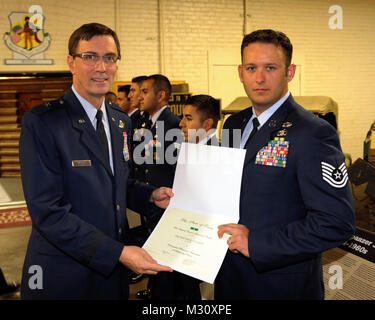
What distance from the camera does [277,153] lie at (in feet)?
5.00

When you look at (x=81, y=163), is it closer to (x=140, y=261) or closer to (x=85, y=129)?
(x=85, y=129)

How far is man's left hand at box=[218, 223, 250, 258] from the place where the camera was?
150cm

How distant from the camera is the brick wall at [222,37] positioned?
7516 millimetres

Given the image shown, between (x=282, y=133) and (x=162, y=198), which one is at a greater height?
(x=282, y=133)

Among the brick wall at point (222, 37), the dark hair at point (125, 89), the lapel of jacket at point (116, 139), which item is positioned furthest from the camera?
the brick wall at point (222, 37)

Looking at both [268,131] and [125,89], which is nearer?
[268,131]

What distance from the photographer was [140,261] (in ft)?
5.17

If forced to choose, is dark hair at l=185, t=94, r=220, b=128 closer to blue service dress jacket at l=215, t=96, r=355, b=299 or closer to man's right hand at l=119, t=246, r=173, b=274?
blue service dress jacket at l=215, t=96, r=355, b=299

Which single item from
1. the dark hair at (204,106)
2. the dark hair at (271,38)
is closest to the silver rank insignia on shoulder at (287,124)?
the dark hair at (271,38)

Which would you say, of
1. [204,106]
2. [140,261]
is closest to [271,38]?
[140,261]

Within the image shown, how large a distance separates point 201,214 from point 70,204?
23.3 inches

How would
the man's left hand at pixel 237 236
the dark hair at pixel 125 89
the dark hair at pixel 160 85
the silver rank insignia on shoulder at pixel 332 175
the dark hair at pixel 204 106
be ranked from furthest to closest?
the dark hair at pixel 125 89, the dark hair at pixel 160 85, the dark hair at pixel 204 106, the man's left hand at pixel 237 236, the silver rank insignia on shoulder at pixel 332 175

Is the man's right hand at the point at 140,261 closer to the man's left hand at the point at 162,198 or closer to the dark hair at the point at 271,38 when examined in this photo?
the man's left hand at the point at 162,198

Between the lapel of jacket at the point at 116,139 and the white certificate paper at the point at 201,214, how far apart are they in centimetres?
35
